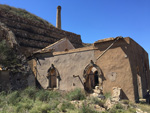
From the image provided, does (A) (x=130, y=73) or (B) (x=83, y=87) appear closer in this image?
(A) (x=130, y=73)

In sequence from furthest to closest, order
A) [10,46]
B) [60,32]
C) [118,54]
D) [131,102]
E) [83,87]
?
[60,32] < [10,46] < [83,87] < [118,54] < [131,102]

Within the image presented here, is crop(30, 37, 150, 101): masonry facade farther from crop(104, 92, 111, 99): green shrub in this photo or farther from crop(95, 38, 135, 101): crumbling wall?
crop(104, 92, 111, 99): green shrub

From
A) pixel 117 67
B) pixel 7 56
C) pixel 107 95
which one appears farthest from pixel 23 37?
pixel 107 95

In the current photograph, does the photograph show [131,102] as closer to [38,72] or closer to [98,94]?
[98,94]

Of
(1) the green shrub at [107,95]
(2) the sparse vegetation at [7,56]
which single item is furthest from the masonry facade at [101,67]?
(2) the sparse vegetation at [7,56]

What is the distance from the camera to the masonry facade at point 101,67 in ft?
30.8

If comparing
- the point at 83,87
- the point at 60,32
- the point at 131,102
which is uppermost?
the point at 60,32

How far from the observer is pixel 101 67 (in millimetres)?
10203

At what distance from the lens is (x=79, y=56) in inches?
448

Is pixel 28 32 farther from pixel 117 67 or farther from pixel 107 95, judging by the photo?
pixel 107 95

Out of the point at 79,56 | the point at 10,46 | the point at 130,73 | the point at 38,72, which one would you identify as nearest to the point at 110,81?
the point at 130,73

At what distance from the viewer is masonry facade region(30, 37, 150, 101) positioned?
9383 millimetres

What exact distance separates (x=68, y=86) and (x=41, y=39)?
945 cm

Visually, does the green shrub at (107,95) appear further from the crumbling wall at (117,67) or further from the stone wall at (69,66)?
the stone wall at (69,66)
